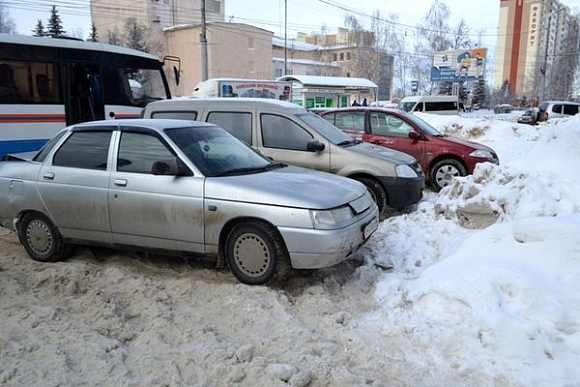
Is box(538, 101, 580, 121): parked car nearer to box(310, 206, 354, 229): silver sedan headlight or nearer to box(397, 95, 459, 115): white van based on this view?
box(397, 95, 459, 115): white van

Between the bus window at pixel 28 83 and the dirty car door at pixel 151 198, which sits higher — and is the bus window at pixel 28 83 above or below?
above

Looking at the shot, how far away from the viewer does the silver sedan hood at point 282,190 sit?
4.48m

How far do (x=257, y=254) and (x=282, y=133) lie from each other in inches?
117

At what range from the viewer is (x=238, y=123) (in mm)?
7328

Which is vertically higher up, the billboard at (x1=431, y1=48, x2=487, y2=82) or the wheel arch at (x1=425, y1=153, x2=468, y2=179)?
the billboard at (x1=431, y1=48, x2=487, y2=82)

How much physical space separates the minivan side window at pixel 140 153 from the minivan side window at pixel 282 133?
2.37 meters

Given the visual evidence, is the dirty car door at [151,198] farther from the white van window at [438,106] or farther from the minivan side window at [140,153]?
the white van window at [438,106]

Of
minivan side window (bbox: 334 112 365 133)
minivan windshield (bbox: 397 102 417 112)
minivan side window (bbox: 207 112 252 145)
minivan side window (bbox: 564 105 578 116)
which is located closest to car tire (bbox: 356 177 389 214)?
minivan side window (bbox: 207 112 252 145)

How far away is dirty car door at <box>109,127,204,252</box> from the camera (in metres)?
4.77

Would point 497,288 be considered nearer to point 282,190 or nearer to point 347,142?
point 282,190

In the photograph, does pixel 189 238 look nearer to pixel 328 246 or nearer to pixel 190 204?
pixel 190 204

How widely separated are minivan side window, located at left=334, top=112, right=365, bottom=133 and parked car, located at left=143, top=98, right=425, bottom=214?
2410mm

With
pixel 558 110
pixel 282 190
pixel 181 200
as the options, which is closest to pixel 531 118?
pixel 558 110

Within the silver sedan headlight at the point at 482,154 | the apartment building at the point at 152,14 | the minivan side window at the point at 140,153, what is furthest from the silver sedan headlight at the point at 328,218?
the apartment building at the point at 152,14
